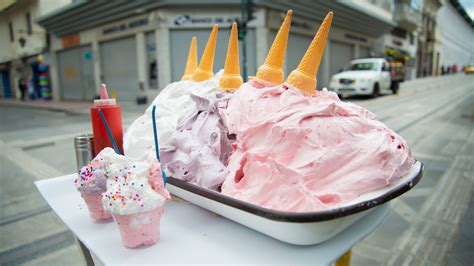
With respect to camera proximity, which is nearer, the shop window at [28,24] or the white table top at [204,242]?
the white table top at [204,242]

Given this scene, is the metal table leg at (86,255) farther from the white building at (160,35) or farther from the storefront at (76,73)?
the storefront at (76,73)

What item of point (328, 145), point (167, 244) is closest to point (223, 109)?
point (328, 145)

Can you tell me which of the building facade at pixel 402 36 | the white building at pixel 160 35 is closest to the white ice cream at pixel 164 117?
the white building at pixel 160 35

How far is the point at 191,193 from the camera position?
3.52 ft

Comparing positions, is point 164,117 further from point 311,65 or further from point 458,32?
point 458,32

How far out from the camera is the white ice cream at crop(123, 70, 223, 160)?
131 centimetres

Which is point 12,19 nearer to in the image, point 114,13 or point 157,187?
point 114,13

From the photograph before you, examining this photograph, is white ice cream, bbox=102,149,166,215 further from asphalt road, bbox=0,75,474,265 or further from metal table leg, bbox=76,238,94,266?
asphalt road, bbox=0,75,474,265

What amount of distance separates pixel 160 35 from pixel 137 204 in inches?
475

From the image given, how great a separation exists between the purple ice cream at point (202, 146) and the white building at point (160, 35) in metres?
9.82

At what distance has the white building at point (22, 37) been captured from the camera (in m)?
18.1

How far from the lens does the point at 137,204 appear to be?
852 mm

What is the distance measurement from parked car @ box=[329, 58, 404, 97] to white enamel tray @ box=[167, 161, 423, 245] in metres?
10.2

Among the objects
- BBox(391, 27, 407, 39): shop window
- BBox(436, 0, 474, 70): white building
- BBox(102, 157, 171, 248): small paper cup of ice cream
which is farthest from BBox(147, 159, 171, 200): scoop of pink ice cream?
BBox(391, 27, 407, 39): shop window
